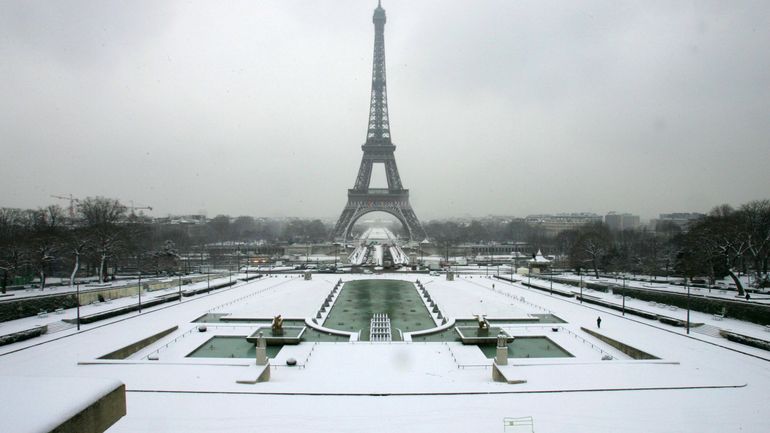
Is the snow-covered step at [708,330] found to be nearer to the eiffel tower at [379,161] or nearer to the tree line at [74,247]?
the tree line at [74,247]

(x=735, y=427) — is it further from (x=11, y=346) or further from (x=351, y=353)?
(x=11, y=346)

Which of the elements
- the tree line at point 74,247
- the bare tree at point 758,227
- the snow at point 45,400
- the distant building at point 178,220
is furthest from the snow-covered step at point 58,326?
the distant building at point 178,220

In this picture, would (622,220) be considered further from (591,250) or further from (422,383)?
(422,383)

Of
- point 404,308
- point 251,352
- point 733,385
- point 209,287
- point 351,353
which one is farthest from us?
point 209,287

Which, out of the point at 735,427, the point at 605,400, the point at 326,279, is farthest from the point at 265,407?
the point at 326,279

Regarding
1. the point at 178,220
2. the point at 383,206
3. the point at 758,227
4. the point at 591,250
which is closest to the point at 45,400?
the point at 591,250

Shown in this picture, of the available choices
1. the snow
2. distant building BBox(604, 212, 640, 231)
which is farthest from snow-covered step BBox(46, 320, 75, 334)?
distant building BBox(604, 212, 640, 231)
